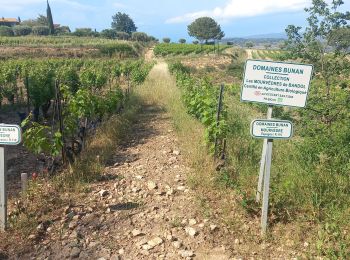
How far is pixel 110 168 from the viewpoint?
5.44m

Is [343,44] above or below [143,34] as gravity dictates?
below

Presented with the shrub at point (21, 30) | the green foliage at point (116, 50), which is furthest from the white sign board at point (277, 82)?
the shrub at point (21, 30)

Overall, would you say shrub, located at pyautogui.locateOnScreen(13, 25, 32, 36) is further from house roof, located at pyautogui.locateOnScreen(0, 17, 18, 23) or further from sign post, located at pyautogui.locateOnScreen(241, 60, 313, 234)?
sign post, located at pyautogui.locateOnScreen(241, 60, 313, 234)

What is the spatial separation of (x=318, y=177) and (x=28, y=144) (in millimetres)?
3812

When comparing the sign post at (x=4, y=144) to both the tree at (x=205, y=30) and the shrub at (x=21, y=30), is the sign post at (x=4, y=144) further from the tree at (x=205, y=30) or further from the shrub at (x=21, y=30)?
the tree at (x=205, y=30)

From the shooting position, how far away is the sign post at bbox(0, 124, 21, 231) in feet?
11.4

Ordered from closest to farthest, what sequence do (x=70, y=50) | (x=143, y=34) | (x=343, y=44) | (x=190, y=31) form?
(x=343, y=44) < (x=70, y=50) < (x=143, y=34) < (x=190, y=31)

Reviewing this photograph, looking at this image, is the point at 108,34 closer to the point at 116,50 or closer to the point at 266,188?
the point at 116,50

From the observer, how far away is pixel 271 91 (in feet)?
11.8

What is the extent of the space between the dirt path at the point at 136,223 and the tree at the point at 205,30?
89869mm

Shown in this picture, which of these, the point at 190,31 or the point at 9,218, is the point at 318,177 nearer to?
the point at 9,218

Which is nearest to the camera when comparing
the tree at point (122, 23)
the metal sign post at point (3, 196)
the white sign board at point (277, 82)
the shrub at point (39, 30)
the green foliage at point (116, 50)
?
the white sign board at point (277, 82)

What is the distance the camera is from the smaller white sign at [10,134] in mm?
3479

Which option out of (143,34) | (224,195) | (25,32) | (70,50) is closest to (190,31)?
(143,34)
